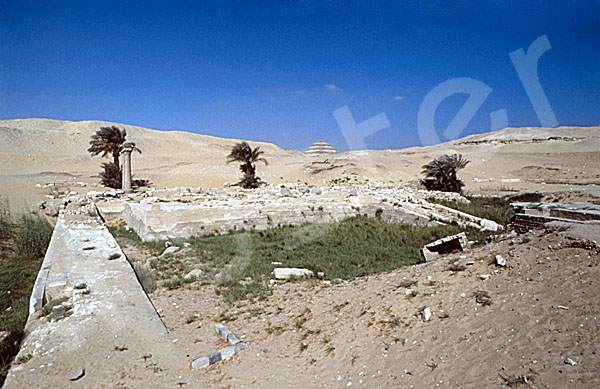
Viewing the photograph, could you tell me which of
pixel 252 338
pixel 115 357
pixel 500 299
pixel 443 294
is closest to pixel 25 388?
pixel 115 357

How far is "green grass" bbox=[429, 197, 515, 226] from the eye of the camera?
32.5ft

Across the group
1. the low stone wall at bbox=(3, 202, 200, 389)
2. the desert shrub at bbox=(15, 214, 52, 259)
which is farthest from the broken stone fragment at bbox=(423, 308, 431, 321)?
the desert shrub at bbox=(15, 214, 52, 259)

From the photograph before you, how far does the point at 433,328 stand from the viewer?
10.1 ft

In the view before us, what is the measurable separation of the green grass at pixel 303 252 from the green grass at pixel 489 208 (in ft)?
7.30

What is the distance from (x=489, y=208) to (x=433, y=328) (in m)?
9.67

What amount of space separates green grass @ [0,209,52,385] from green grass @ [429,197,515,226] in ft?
32.7

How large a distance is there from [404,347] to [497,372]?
0.80 meters

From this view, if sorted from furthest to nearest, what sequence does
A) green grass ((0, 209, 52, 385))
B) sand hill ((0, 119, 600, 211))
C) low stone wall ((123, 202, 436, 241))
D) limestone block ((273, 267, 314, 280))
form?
1. sand hill ((0, 119, 600, 211))
2. low stone wall ((123, 202, 436, 241))
3. limestone block ((273, 267, 314, 280))
4. green grass ((0, 209, 52, 385))

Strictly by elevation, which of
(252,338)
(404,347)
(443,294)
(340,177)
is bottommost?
(252,338)

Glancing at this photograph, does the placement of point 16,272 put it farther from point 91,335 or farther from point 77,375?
point 77,375

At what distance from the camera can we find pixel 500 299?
3176 millimetres

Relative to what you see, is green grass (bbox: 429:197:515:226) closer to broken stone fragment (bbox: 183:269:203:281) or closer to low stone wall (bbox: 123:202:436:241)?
low stone wall (bbox: 123:202:436:241)

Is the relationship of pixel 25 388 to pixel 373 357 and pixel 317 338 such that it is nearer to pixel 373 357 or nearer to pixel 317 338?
pixel 317 338

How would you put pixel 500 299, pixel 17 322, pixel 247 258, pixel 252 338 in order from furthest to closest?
1. pixel 247 258
2. pixel 17 322
3. pixel 252 338
4. pixel 500 299
